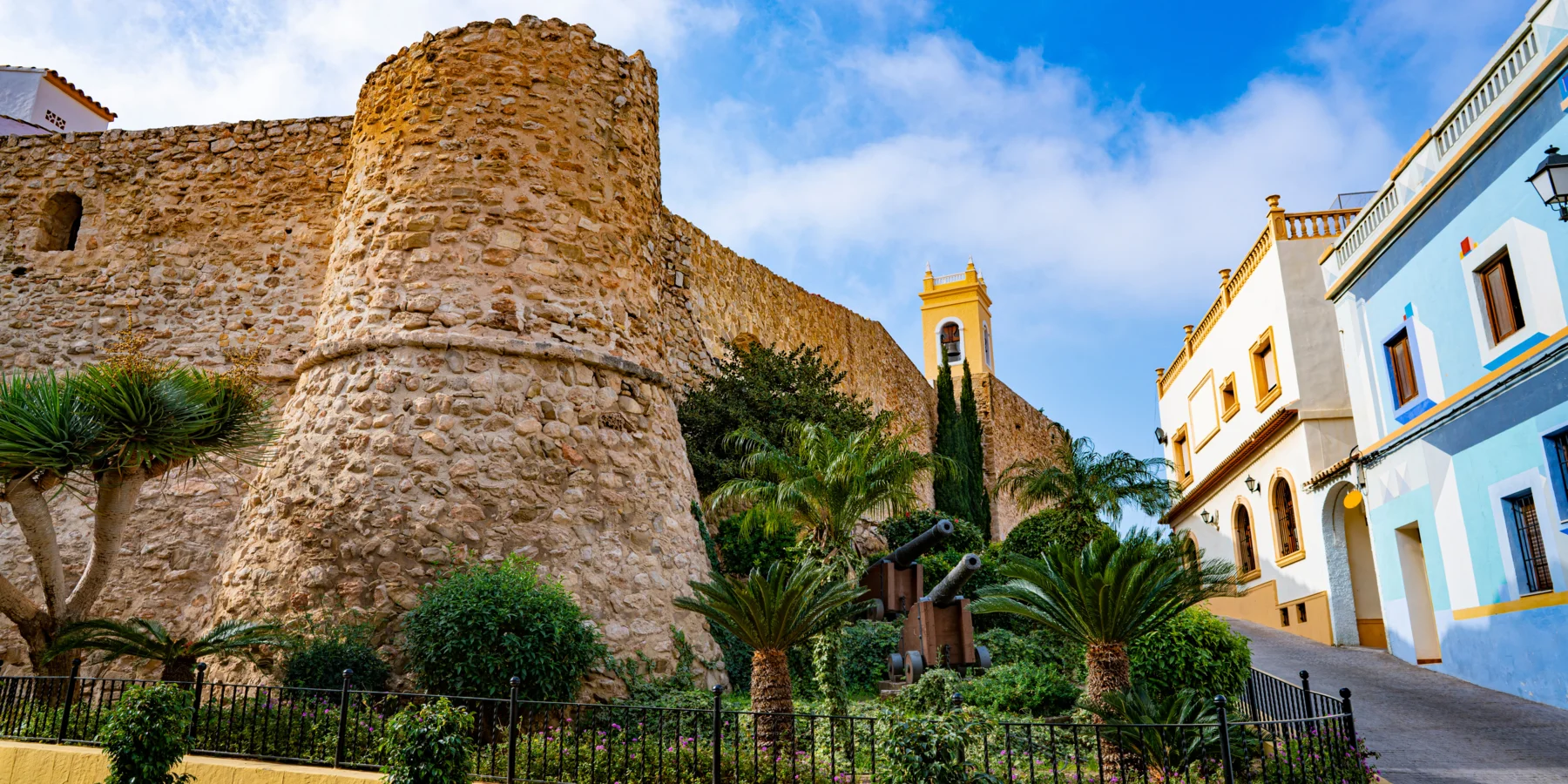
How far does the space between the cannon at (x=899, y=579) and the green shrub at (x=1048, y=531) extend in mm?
5204

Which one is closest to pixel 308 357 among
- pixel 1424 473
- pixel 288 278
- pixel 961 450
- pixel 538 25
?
pixel 288 278

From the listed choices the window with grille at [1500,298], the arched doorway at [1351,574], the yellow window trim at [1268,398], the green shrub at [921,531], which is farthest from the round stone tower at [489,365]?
the yellow window trim at [1268,398]

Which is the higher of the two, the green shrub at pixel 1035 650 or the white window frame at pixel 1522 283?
the white window frame at pixel 1522 283

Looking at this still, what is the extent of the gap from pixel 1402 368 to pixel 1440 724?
4853mm

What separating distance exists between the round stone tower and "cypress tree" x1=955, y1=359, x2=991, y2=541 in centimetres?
1301

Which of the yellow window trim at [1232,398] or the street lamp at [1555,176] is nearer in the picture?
the street lamp at [1555,176]

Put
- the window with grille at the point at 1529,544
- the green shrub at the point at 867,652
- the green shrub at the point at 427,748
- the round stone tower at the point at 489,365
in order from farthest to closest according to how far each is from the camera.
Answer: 1. the green shrub at the point at 867,652
2. the window with grille at the point at 1529,544
3. the round stone tower at the point at 489,365
4. the green shrub at the point at 427,748

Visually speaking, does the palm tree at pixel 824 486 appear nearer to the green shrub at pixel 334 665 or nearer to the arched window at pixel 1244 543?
the green shrub at pixel 334 665

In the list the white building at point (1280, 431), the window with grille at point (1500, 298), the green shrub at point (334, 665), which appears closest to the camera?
the green shrub at point (334, 665)

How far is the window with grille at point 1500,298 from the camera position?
31.9 ft

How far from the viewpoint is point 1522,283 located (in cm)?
939

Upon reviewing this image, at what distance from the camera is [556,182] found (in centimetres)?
988

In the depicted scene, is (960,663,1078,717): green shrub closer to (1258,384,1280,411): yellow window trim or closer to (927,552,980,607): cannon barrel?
(927,552,980,607): cannon barrel

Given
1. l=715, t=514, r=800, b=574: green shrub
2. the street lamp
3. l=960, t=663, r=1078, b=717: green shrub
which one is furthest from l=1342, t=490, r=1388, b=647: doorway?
l=715, t=514, r=800, b=574: green shrub
